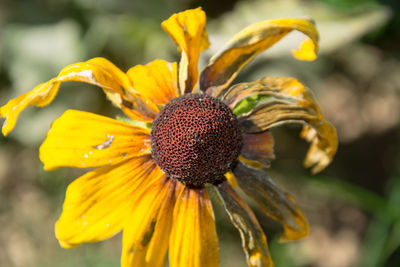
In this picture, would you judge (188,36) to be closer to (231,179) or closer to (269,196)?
(231,179)

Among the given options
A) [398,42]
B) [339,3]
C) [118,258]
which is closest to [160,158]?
[339,3]

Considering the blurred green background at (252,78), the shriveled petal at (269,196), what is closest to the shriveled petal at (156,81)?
the shriveled petal at (269,196)

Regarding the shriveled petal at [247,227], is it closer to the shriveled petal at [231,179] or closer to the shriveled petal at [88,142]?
the shriveled petal at [231,179]

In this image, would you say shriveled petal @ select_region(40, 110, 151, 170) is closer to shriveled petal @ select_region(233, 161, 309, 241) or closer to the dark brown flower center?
the dark brown flower center

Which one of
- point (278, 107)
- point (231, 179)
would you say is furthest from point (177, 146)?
point (278, 107)

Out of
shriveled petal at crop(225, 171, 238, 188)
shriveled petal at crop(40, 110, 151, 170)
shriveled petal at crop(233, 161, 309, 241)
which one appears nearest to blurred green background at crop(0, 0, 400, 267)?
shriveled petal at crop(233, 161, 309, 241)

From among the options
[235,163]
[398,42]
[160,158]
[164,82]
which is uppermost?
[164,82]

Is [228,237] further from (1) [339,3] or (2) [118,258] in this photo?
(1) [339,3]
